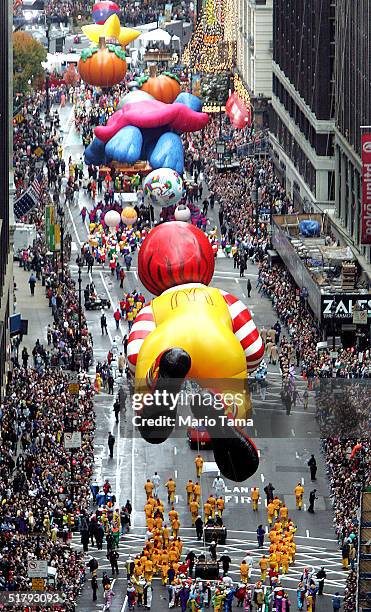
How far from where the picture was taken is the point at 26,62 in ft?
625

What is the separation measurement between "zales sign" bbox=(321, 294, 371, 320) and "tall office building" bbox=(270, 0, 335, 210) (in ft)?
78.4

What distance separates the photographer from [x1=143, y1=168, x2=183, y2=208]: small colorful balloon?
14550cm

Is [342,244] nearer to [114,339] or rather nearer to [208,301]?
[114,339]

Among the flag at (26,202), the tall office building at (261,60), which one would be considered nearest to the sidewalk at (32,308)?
the flag at (26,202)

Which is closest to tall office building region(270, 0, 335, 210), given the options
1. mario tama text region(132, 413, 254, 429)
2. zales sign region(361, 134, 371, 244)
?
zales sign region(361, 134, 371, 244)

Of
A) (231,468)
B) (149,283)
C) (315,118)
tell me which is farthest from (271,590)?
(315,118)

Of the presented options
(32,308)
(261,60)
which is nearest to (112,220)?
(32,308)

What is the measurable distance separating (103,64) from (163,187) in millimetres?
38690

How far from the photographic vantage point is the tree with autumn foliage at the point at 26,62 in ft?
618

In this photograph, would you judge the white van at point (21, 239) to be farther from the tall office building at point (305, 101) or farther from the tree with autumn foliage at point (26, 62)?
the tree with autumn foliage at point (26, 62)

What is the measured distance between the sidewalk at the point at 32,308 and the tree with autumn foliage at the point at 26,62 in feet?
169

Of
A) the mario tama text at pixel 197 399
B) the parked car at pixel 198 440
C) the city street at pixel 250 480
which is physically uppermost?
the mario tama text at pixel 197 399

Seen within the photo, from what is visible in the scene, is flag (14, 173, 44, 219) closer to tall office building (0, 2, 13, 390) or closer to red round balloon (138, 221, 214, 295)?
tall office building (0, 2, 13, 390)

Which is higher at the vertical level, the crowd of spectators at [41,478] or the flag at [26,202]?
the flag at [26,202]
